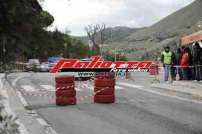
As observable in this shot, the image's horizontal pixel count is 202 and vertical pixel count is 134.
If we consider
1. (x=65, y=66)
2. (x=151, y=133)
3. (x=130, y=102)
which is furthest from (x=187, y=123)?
(x=65, y=66)

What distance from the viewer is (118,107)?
54.1 ft

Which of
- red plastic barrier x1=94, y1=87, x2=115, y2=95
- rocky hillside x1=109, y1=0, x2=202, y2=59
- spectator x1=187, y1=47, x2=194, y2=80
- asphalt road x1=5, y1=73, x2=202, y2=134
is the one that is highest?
rocky hillside x1=109, y1=0, x2=202, y2=59

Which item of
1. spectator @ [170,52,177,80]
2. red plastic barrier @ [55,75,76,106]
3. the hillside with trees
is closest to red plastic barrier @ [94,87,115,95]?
red plastic barrier @ [55,75,76,106]

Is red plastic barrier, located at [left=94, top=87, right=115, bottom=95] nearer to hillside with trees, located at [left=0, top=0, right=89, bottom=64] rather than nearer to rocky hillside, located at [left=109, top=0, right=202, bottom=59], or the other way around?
hillside with trees, located at [left=0, top=0, right=89, bottom=64]

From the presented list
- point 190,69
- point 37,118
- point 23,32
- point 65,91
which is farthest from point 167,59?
point 23,32

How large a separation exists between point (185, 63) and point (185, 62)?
0.08 m

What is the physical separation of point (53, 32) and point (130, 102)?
1381 cm

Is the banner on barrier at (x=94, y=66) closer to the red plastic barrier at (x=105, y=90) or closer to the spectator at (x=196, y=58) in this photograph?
the spectator at (x=196, y=58)

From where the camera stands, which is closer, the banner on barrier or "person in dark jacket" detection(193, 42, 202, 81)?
"person in dark jacket" detection(193, 42, 202, 81)

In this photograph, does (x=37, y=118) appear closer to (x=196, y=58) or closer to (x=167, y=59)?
(x=196, y=58)

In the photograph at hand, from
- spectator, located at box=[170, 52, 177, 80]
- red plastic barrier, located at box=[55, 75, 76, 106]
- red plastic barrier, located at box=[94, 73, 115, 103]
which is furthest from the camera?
spectator, located at box=[170, 52, 177, 80]

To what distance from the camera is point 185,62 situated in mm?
26453

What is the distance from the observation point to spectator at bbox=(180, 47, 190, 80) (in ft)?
85.3

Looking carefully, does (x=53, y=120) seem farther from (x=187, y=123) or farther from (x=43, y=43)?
(x=43, y=43)
